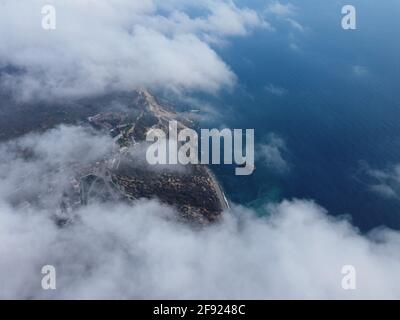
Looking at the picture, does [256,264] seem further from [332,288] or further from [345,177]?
[345,177]

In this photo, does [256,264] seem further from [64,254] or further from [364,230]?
[64,254]

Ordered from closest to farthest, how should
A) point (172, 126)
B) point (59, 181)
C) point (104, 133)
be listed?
point (59, 181) → point (104, 133) → point (172, 126)

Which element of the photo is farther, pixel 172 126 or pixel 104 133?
pixel 172 126

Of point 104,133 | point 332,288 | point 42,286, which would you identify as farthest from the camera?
point 104,133
